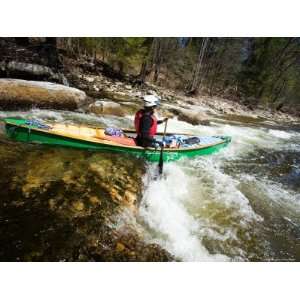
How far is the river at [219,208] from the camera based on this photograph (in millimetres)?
3328

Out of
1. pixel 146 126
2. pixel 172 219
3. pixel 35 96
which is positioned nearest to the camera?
pixel 172 219

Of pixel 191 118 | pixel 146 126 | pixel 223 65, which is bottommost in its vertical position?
pixel 191 118

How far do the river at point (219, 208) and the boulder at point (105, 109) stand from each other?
0.98m

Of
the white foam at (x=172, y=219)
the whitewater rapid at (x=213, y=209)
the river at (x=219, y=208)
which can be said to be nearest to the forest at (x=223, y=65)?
the river at (x=219, y=208)

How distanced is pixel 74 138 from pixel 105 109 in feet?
13.0

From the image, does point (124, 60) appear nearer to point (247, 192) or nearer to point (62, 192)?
point (247, 192)

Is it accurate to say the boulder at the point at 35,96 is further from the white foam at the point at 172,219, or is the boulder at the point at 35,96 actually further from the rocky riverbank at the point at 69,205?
the white foam at the point at 172,219

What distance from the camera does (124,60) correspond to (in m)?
16.4

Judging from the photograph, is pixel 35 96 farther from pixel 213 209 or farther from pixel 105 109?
pixel 213 209

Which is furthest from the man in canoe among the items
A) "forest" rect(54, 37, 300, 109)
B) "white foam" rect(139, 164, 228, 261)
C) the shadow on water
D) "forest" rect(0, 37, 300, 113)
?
"forest" rect(54, 37, 300, 109)

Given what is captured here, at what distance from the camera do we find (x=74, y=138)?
4531 millimetres

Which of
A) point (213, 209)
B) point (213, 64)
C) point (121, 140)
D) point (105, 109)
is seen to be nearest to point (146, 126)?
point (121, 140)
